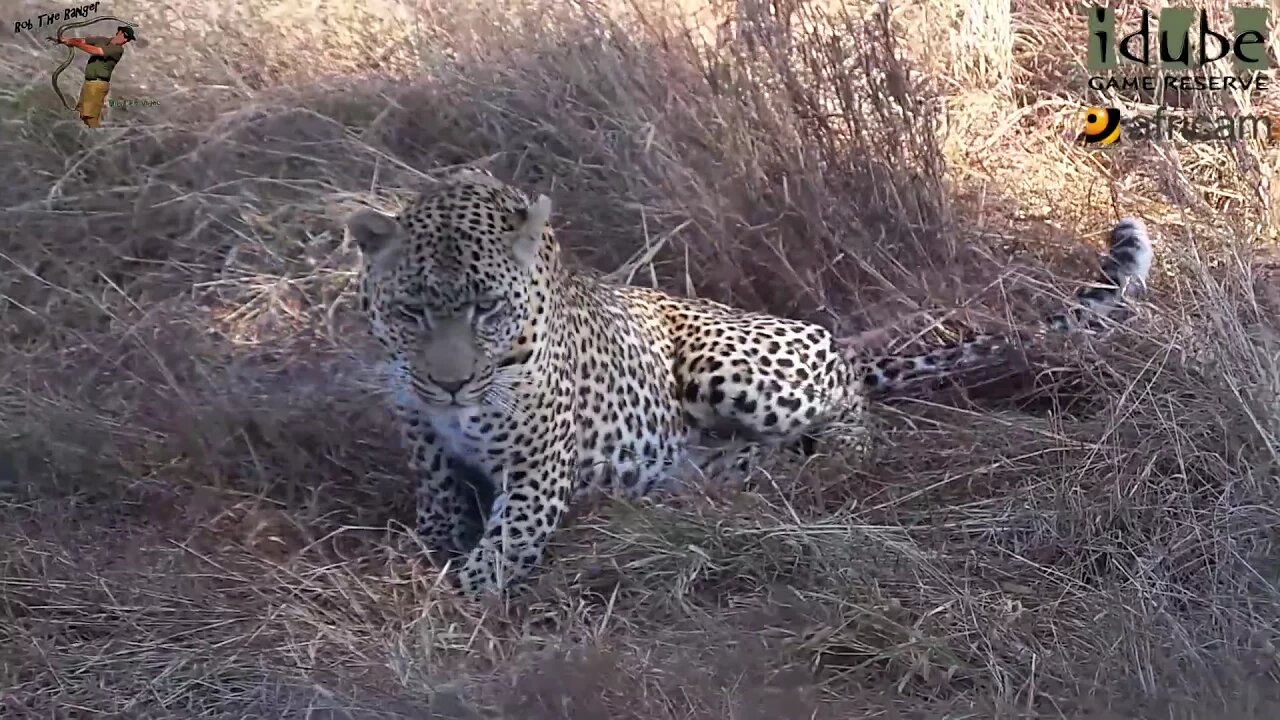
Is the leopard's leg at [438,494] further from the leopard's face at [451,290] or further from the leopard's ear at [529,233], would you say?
the leopard's ear at [529,233]

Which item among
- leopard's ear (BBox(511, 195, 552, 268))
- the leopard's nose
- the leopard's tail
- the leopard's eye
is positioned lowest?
the leopard's tail

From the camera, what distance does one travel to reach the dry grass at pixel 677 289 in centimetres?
398

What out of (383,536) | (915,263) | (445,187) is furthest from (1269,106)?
(383,536)

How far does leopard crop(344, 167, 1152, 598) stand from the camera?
4.52 metres

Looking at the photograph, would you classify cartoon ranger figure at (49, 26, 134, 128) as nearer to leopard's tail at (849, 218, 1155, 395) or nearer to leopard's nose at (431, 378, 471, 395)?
leopard's nose at (431, 378, 471, 395)

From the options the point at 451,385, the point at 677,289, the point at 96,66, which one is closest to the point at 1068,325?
the point at 677,289

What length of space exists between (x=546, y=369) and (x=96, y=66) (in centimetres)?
347

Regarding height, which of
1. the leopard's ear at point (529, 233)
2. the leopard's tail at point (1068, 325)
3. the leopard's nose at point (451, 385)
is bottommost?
the leopard's tail at point (1068, 325)

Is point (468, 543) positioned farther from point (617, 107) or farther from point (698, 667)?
point (617, 107)

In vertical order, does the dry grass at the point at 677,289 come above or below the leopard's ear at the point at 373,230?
below

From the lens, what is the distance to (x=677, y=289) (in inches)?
242

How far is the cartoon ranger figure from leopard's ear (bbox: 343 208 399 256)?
8.69ft

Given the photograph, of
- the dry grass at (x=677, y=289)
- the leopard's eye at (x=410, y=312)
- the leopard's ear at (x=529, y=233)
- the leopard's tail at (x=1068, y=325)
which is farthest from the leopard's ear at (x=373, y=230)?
the leopard's tail at (x=1068, y=325)

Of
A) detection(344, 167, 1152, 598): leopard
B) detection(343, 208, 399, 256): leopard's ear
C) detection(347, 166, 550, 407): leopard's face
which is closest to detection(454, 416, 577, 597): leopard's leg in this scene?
detection(344, 167, 1152, 598): leopard
